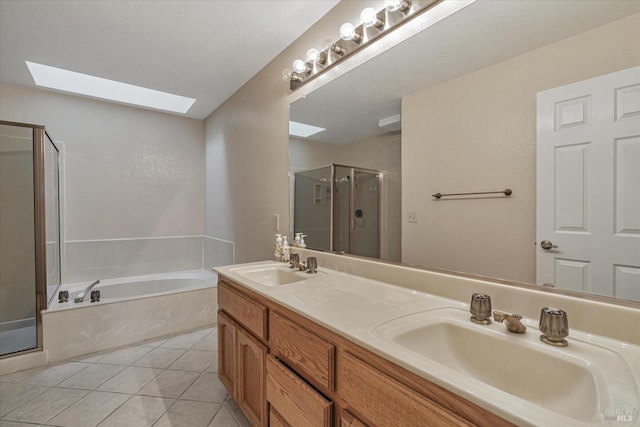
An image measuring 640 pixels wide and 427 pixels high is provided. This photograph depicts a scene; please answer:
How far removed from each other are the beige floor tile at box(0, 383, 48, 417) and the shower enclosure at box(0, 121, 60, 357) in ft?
1.06

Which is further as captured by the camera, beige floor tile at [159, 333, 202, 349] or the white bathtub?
the white bathtub

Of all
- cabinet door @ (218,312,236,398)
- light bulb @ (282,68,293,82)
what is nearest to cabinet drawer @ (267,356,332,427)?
cabinet door @ (218,312,236,398)

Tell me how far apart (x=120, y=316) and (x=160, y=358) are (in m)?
0.55

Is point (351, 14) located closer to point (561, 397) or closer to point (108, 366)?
point (561, 397)

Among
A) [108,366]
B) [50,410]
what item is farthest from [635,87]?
[108,366]

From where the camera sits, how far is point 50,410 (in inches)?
64.1

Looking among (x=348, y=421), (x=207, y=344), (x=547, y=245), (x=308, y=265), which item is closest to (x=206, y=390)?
(x=207, y=344)

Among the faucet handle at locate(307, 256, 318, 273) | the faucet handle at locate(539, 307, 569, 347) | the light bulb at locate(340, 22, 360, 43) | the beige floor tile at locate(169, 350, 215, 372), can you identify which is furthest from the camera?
the beige floor tile at locate(169, 350, 215, 372)

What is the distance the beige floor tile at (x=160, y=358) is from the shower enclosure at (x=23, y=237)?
0.74 metres

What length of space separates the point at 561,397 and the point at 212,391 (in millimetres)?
1833

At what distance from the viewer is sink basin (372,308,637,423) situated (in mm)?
579

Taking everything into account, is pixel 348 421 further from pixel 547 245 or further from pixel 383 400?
pixel 547 245

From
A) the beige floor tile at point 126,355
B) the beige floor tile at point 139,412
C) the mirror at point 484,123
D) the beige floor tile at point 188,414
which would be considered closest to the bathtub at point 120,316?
the beige floor tile at point 126,355

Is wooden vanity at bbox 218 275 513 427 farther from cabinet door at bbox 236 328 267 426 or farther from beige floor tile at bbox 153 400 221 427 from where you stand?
beige floor tile at bbox 153 400 221 427
